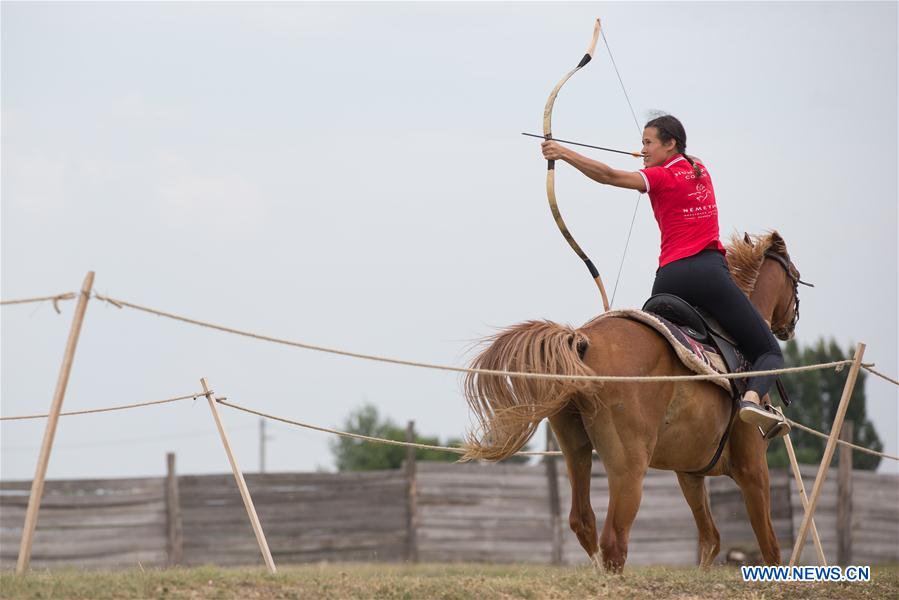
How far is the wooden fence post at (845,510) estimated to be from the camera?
57.4ft

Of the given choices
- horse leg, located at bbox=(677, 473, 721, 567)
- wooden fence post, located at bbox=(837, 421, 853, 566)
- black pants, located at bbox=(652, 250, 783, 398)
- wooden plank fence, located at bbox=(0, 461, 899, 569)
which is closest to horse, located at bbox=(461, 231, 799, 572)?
black pants, located at bbox=(652, 250, 783, 398)

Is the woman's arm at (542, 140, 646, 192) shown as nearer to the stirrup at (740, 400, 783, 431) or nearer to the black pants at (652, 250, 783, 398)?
the black pants at (652, 250, 783, 398)

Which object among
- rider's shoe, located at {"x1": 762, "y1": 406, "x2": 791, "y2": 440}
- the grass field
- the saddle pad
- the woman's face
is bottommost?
the grass field

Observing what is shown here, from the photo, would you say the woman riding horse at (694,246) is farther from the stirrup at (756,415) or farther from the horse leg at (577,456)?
the horse leg at (577,456)

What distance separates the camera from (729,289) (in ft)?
22.4

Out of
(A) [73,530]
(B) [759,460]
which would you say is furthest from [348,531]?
(B) [759,460]

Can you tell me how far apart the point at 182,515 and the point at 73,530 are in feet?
5.07

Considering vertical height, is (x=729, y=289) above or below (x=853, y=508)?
above

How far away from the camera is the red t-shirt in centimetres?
677

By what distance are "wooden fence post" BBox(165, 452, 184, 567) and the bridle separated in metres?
10.7

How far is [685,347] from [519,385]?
3.47ft

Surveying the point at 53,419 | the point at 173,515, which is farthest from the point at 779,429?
the point at 173,515

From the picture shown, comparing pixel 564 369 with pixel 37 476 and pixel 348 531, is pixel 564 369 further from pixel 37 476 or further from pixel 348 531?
pixel 348 531

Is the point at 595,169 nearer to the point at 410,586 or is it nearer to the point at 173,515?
the point at 410,586
